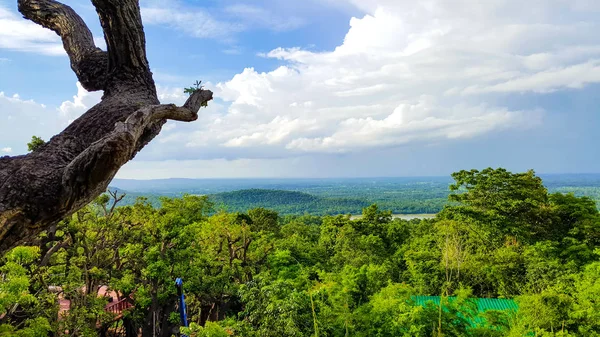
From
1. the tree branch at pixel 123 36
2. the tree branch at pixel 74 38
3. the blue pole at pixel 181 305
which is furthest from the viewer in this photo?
the blue pole at pixel 181 305

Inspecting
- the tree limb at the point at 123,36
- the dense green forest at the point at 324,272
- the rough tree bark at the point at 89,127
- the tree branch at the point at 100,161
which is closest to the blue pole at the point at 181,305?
the dense green forest at the point at 324,272

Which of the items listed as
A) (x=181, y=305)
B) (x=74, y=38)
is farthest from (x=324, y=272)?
(x=74, y=38)

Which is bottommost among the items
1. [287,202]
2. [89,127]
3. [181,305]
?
[287,202]

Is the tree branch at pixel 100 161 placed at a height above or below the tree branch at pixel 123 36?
below

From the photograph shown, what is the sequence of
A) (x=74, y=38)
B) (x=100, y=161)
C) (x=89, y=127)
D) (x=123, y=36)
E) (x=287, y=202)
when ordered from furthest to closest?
(x=287, y=202)
(x=74, y=38)
(x=123, y=36)
(x=89, y=127)
(x=100, y=161)

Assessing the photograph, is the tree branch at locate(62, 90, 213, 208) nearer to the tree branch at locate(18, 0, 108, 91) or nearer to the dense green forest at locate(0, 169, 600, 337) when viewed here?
the tree branch at locate(18, 0, 108, 91)

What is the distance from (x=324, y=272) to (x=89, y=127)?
9.32 metres

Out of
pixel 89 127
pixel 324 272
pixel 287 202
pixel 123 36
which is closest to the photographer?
pixel 89 127

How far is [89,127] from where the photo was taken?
7.91ft

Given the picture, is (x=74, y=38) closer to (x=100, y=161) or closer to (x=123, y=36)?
(x=123, y=36)

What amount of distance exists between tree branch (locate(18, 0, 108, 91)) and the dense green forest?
4308mm

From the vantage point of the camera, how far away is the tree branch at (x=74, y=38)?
290 centimetres

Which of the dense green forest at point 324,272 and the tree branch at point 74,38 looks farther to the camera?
the dense green forest at point 324,272

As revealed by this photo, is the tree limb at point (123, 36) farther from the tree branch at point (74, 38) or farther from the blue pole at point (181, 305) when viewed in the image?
the blue pole at point (181, 305)
